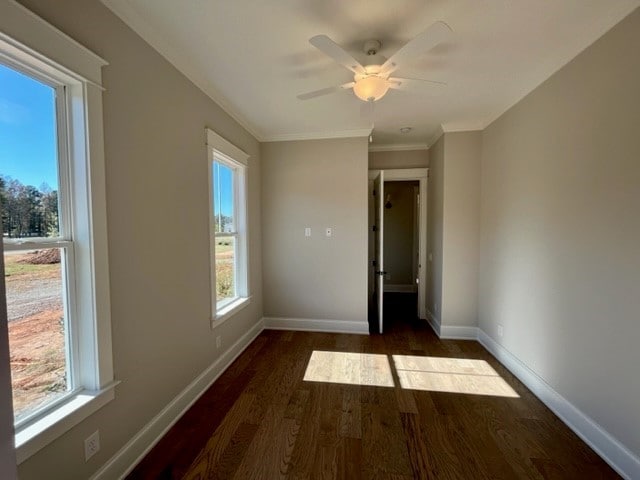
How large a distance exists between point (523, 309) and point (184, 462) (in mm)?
2804

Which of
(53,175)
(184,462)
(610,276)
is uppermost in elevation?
(53,175)

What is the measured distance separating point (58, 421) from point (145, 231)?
993 millimetres

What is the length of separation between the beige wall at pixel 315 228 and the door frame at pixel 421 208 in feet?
2.37

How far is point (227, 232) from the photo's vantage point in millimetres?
3129

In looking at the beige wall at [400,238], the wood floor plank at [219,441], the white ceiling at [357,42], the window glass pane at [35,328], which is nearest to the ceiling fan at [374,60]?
the white ceiling at [357,42]

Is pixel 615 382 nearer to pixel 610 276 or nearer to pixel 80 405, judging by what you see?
pixel 610 276

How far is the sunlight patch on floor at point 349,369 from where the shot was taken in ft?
8.57

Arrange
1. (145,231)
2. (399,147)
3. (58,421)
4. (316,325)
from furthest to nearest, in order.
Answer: (399,147)
(316,325)
(145,231)
(58,421)

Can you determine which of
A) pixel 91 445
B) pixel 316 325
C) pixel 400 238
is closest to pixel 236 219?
pixel 316 325

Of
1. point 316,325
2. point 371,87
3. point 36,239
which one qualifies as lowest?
point 316,325

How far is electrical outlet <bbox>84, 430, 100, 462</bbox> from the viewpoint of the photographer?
4.64ft

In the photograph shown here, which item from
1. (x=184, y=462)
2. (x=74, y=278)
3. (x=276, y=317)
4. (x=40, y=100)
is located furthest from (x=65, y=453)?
(x=276, y=317)

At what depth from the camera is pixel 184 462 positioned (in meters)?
1.72

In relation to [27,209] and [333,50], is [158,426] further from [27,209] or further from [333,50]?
[333,50]
